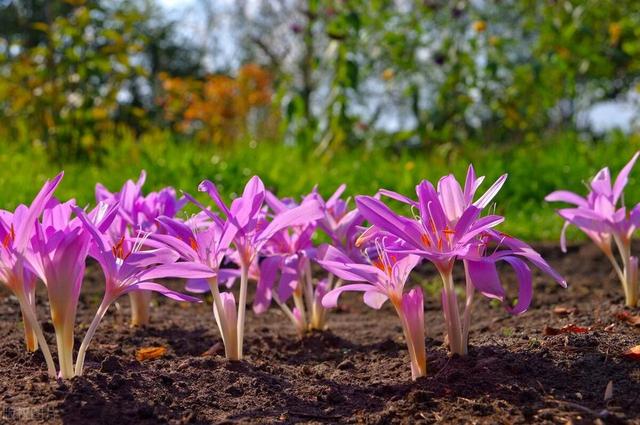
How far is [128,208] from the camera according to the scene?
8.57 feet

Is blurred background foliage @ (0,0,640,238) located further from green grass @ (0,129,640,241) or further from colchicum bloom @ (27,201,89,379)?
colchicum bloom @ (27,201,89,379)

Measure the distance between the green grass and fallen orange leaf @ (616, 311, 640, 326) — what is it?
231cm

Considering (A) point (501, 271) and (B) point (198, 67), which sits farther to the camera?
(B) point (198, 67)

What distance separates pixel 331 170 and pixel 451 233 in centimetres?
432

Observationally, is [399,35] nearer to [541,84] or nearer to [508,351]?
[541,84]

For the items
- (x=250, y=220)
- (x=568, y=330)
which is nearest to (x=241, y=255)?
(x=250, y=220)

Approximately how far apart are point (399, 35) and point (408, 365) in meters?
5.31

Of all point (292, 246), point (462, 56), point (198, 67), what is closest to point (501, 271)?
point (292, 246)

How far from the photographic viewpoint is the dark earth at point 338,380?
1.69 meters

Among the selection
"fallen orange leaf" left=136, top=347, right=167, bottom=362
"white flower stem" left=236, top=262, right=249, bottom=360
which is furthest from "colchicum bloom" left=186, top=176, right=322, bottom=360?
"fallen orange leaf" left=136, top=347, right=167, bottom=362

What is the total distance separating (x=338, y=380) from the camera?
6.76ft

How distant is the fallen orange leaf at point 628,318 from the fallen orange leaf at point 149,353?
1510mm

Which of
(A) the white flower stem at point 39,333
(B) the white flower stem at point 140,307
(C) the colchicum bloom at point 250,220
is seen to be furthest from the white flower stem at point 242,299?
(B) the white flower stem at point 140,307

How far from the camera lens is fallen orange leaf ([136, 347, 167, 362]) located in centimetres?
228
